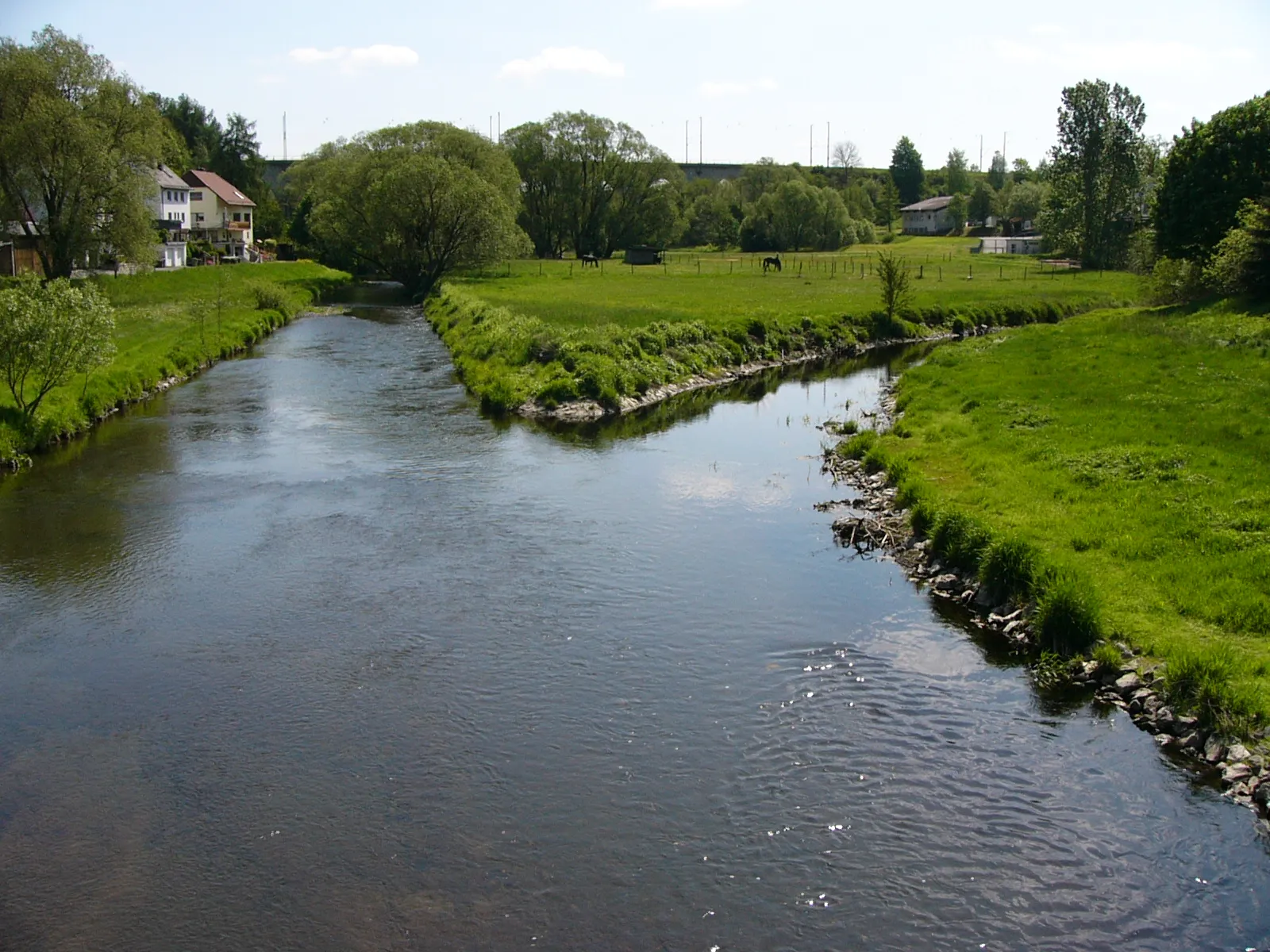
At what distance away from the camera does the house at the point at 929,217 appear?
15700cm

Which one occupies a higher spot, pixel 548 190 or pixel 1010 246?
pixel 548 190

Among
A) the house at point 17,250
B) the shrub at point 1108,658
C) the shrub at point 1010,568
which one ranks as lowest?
the shrub at point 1108,658

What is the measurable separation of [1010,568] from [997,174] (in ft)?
564

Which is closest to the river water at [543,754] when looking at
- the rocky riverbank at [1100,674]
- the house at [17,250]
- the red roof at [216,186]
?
the rocky riverbank at [1100,674]

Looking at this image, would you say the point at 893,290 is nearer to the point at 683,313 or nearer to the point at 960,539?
the point at 683,313

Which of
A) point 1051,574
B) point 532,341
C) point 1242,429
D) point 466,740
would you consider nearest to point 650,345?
point 532,341

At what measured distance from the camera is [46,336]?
2694 cm

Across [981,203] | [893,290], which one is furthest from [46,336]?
[981,203]

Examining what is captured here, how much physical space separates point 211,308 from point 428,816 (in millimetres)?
48396

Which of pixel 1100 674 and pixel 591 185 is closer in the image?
pixel 1100 674

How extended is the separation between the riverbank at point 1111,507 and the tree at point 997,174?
147059 mm

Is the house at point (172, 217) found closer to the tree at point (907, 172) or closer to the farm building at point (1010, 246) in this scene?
the farm building at point (1010, 246)

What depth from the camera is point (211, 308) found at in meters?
54.5

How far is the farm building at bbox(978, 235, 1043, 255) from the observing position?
4577 inches
